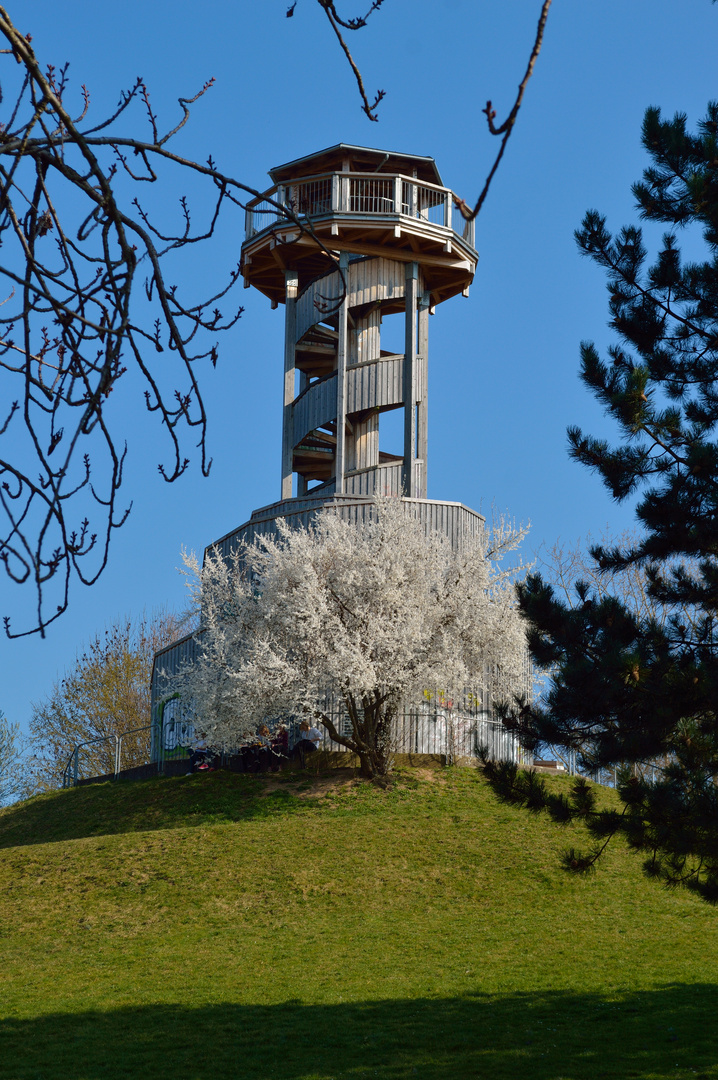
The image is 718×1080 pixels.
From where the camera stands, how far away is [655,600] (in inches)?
377

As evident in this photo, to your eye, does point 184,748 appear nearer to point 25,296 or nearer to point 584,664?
point 584,664

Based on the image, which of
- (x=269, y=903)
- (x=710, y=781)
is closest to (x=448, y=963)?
(x=269, y=903)

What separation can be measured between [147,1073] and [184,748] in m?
16.0

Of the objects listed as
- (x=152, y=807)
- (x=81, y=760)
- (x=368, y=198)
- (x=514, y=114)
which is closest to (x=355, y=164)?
(x=368, y=198)

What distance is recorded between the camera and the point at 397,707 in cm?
2094

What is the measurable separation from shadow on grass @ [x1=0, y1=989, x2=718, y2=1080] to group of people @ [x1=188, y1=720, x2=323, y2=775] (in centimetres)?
1050

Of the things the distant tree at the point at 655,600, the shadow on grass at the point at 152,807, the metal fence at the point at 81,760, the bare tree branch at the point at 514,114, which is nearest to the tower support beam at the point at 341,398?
the shadow on grass at the point at 152,807

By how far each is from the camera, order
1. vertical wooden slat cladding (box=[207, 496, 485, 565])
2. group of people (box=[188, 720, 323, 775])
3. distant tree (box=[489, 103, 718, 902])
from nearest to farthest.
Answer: distant tree (box=[489, 103, 718, 902]) < group of people (box=[188, 720, 323, 775]) < vertical wooden slat cladding (box=[207, 496, 485, 565])

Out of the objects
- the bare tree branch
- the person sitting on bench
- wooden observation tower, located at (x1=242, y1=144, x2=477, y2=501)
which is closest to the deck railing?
wooden observation tower, located at (x1=242, y1=144, x2=477, y2=501)

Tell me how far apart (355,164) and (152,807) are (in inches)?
665

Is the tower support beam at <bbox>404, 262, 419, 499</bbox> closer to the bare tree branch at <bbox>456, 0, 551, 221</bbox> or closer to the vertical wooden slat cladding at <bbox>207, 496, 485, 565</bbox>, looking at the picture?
the vertical wooden slat cladding at <bbox>207, 496, 485, 565</bbox>

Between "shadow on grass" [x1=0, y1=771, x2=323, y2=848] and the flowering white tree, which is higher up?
the flowering white tree

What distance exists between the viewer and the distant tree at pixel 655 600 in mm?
8477

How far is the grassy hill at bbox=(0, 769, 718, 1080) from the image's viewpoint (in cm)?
973
